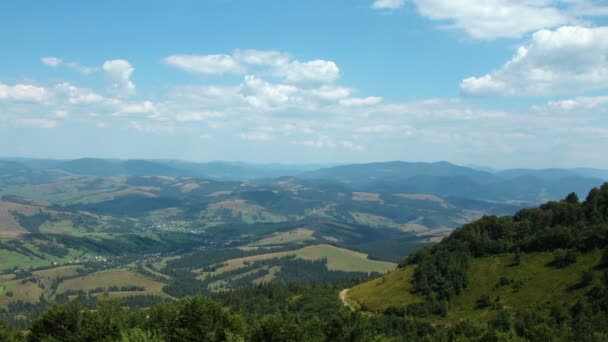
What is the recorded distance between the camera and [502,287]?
154 meters

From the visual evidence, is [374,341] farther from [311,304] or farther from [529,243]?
[529,243]

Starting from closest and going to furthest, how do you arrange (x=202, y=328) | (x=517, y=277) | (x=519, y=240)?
(x=202, y=328)
(x=517, y=277)
(x=519, y=240)

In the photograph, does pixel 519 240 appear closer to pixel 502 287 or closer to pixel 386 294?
pixel 502 287

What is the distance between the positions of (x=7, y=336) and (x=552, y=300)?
13083cm

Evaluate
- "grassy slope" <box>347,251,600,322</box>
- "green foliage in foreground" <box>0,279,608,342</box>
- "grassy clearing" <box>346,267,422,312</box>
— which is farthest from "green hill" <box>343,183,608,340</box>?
"green foliage in foreground" <box>0,279,608,342</box>

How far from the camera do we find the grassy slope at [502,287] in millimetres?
140375

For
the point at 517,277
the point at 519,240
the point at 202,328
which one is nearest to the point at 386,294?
the point at 517,277

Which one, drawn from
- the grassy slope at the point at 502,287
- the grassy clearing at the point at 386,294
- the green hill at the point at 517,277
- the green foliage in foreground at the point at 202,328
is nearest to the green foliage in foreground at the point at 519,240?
the green hill at the point at 517,277

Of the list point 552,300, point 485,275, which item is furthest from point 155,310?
point 485,275

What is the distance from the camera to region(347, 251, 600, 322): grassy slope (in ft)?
461

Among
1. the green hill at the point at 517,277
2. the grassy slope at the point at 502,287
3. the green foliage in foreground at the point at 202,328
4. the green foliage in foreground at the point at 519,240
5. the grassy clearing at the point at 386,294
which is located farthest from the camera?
the grassy clearing at the point at 386,294

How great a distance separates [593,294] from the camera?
12712 centimetres

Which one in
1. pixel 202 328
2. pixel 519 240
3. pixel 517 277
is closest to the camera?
pixel 202 328

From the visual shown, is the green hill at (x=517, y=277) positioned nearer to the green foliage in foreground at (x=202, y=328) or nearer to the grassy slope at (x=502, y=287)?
the grassy slope at (x=502, y=287)
